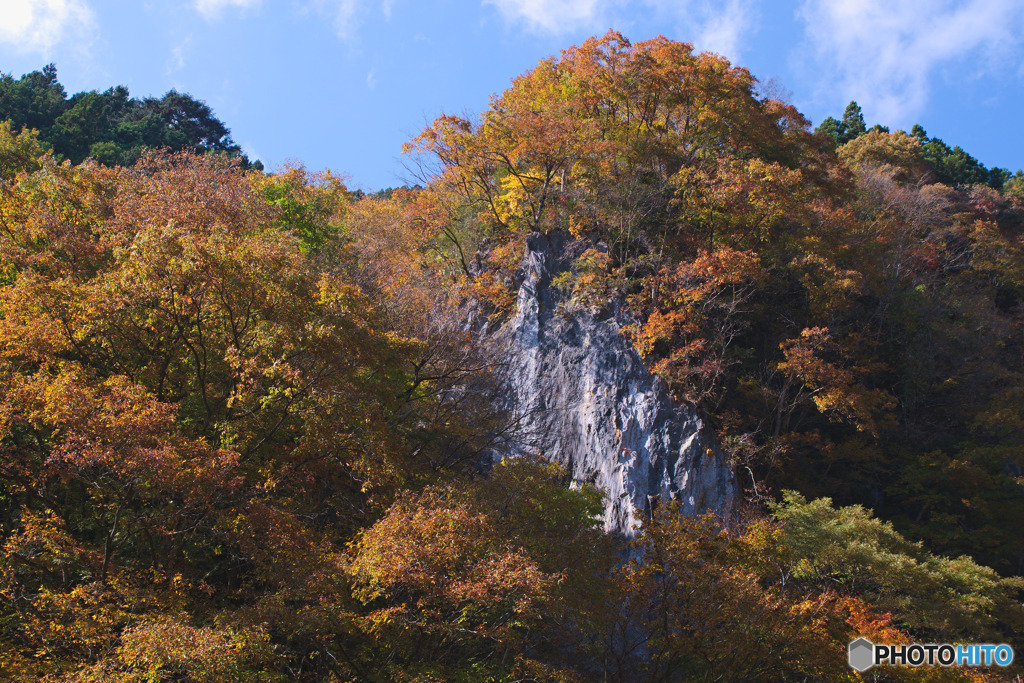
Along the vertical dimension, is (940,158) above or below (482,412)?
above

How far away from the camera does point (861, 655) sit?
1185 centimetres

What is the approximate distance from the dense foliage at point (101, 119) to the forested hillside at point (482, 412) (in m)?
9.92

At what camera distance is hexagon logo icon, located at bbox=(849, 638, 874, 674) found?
11633mm

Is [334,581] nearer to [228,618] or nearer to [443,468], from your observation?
[228,618]

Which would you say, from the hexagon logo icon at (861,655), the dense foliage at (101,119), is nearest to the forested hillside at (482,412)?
the hexagon logo icon at (861,655)

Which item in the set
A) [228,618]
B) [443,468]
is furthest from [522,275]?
[228,618]

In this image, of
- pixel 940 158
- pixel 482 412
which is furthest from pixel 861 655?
pixel 940 158

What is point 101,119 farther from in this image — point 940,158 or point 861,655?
point 940,158

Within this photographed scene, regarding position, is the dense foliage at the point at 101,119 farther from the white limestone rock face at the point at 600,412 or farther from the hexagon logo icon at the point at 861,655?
the hexagon logo icon at the point at 861,655

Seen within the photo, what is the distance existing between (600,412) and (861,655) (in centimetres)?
915

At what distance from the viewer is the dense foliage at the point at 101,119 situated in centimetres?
3544

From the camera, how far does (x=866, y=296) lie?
24.5 meters

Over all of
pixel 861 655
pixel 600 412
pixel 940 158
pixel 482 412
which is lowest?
pixel 861 655

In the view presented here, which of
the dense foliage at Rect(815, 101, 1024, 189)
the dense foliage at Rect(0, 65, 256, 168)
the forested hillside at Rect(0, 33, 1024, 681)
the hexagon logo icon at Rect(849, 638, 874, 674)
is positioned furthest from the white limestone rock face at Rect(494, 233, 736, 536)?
the dense foliage at Rect(815, 101, 1024, 189)
